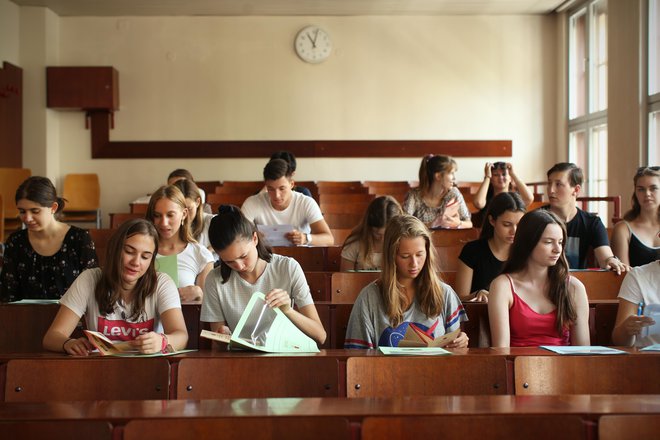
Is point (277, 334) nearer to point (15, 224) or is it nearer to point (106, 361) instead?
point (106, 361)

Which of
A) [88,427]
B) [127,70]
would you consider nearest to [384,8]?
[127,70]

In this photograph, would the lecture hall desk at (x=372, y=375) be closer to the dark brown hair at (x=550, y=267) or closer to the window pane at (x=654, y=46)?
the dark brown hair at (x=550, y=267)

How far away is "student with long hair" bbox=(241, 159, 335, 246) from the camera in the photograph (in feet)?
17.3

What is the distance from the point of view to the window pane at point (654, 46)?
763cm

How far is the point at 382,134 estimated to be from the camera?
1086cm

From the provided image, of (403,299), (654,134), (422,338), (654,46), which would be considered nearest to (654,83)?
(654,46)

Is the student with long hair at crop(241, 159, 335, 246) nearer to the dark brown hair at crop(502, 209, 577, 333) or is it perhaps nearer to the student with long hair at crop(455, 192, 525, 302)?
the student with long hair at crop(455, 192, 525, 302)

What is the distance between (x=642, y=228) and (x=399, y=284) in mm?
2022

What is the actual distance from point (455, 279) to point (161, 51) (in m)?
7.92

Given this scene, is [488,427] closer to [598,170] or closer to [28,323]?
[28,323]

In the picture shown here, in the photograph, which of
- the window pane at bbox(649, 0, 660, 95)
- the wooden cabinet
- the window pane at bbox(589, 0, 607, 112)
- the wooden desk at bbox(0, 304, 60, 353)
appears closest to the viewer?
the wooden desk at bbox(0, 304, 60, 353)

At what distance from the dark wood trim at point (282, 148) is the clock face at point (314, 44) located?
1.18 metres

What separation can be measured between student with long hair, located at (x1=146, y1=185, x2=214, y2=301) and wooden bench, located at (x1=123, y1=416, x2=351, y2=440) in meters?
2.08

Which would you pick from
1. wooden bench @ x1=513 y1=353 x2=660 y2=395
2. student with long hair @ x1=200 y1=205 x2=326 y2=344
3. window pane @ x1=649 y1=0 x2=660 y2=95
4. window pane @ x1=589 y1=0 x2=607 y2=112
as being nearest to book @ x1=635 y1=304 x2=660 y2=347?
wooden bench @ x1=513 y1=353 x2=660 y2=395
